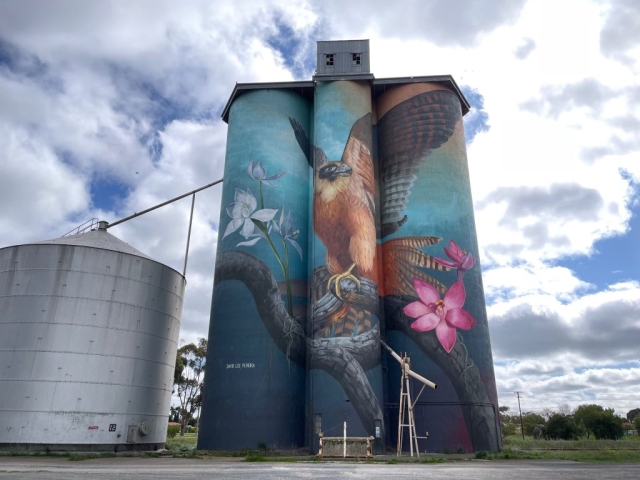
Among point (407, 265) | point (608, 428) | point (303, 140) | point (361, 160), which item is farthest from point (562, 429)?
point (303, 140)

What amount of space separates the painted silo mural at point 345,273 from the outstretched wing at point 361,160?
12cm

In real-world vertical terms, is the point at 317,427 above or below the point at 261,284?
below

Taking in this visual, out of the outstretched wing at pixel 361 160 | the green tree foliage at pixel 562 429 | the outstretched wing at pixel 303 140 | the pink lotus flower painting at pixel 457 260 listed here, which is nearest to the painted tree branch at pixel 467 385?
the pink lotus flower painting at pixel 457 260

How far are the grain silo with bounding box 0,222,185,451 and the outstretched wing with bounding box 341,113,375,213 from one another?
17.7 m

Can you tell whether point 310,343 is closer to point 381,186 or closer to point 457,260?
point 457,260

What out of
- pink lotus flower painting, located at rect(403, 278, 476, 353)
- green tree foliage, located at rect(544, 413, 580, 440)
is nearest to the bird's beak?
pink lotus flower painting, located at rect(403, 278, 476, 353)

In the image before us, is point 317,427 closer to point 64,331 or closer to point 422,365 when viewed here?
point 422,365

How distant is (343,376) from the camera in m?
35.5

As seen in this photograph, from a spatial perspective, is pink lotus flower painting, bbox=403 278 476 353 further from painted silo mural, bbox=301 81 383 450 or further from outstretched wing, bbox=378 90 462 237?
outstretched wing, bbox=378 90 462 237

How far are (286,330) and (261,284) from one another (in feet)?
14.1

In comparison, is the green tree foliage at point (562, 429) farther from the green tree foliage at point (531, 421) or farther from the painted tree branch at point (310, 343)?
the green tree foliage at point (531, 421)

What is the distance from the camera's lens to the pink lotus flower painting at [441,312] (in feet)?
128

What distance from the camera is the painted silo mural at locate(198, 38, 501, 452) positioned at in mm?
36719

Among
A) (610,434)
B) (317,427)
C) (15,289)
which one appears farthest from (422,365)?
(610,434)
